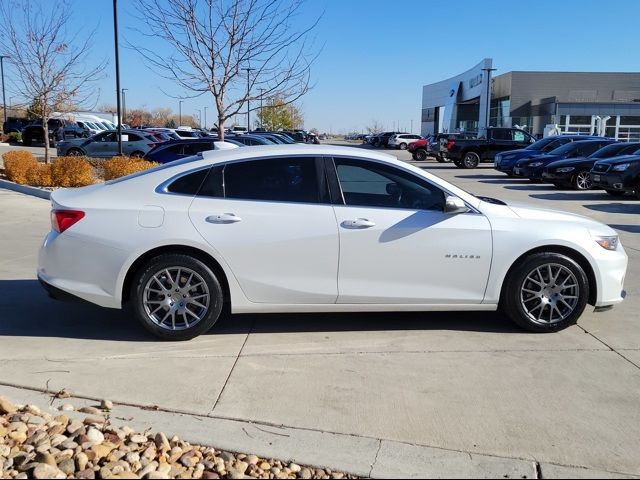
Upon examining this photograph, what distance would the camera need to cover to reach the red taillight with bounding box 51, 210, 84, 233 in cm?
509

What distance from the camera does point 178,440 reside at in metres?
3.56

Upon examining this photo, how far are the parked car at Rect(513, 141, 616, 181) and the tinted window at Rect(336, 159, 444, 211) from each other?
17.0m

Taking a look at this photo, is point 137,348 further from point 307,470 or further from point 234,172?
point 307,470

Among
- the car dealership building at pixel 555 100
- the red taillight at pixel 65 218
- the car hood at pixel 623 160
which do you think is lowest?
the red taillight at pixel 65 218

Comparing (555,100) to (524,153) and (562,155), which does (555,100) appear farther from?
(562,155)

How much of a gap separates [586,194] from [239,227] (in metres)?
15.3

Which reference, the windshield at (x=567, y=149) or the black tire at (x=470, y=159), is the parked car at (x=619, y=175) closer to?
the windshield at (x=567, y=149)

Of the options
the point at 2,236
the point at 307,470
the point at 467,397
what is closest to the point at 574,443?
the point at 467,397

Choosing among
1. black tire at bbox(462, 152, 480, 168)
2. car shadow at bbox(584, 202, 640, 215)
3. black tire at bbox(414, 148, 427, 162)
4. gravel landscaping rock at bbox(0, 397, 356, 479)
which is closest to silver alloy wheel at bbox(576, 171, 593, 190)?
car shadow at bbox(584, 202, 640, 215)

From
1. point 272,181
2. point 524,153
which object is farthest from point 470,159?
point 272,181

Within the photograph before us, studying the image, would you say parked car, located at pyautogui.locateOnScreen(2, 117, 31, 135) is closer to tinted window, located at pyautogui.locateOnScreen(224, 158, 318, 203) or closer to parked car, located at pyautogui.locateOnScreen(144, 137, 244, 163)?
parked car, located at pyautogui.locateOnScreen(144, 137, 244, 163)

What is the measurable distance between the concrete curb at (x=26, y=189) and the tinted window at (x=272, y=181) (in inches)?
428

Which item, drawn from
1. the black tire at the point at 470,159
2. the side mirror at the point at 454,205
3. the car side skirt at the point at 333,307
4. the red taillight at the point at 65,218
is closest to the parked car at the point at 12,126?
the black tire at the point at 470,159

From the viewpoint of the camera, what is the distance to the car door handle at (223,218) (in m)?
5.10
